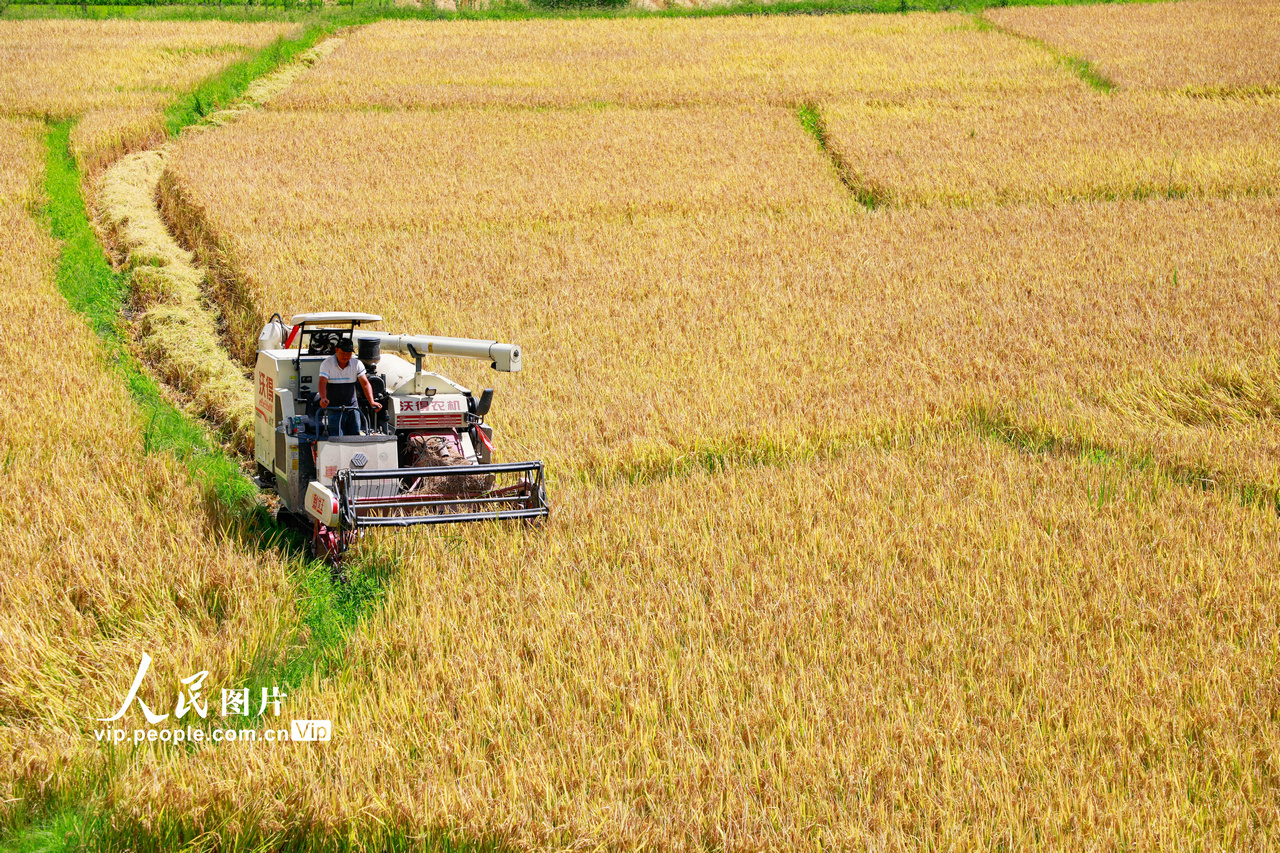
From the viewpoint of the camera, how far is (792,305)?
12.8 m

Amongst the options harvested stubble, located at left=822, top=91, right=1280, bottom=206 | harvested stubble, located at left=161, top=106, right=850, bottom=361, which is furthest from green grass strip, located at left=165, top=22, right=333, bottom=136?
harvested stubble, located at left=822, top=91, right=1280, bottom=206

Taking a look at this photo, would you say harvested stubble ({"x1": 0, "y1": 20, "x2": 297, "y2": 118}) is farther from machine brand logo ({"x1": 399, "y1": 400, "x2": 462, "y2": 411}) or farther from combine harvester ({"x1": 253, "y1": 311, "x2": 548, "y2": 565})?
machine brand logo ({"x1": 399, "y1": 400, "x2": 462, "y2": 411})

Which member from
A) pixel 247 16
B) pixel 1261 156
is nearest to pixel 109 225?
pixel 1261 156

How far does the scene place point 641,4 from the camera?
141 ft

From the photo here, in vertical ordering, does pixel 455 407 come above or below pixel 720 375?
above

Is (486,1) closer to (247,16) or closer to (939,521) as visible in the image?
(247,16)

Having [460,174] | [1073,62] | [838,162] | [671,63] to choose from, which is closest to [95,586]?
[460,174]

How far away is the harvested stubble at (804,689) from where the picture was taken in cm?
434

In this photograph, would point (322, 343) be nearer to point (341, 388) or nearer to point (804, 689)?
point (341, 388)

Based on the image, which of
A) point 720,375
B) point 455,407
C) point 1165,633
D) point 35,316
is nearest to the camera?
point 1165,633

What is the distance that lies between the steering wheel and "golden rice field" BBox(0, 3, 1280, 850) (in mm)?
1286

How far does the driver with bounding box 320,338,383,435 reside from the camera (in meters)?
7.57

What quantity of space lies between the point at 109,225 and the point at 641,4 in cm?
3079

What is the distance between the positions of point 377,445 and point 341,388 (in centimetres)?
54
